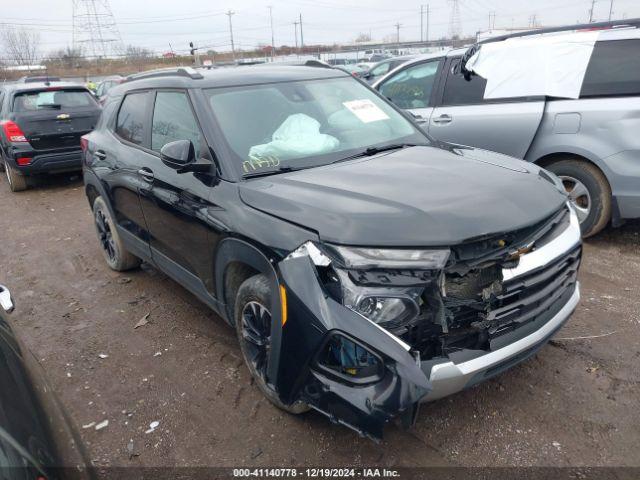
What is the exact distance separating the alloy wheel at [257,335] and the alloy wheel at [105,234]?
8.51 ft

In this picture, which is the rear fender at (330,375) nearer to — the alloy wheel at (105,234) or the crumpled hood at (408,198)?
the crumpled hood at (408,198)

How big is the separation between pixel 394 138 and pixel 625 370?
205 cm

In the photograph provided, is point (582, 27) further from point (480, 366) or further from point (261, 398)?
point (261, 398)

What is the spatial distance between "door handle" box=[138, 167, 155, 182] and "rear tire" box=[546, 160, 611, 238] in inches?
145

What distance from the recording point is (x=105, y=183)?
440 centimetres

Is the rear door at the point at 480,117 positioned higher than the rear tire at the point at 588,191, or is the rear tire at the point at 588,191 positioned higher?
the rear door at the point at 480,117

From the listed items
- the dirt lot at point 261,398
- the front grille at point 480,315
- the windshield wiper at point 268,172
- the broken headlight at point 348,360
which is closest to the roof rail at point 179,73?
the windshield wiper at point 268,172

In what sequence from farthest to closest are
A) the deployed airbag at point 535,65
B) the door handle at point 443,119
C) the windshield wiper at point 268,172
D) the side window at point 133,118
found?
the door handle at point 443,119 → the deployed airbag at point 535,65 → the side window at point 133,118 → the windshield wiper at point 268,172

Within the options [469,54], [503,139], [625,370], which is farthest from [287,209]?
[469,54]

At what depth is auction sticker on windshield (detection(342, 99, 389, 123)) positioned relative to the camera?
138 inches

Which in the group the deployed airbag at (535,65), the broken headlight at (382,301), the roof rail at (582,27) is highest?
the roof rail at (582,27)

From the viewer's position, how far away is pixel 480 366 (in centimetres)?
217

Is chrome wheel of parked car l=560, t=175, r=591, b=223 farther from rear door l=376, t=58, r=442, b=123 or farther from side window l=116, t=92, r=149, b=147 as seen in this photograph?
side window l=116, t=92, r=149, b=147

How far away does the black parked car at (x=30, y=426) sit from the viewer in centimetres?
113
